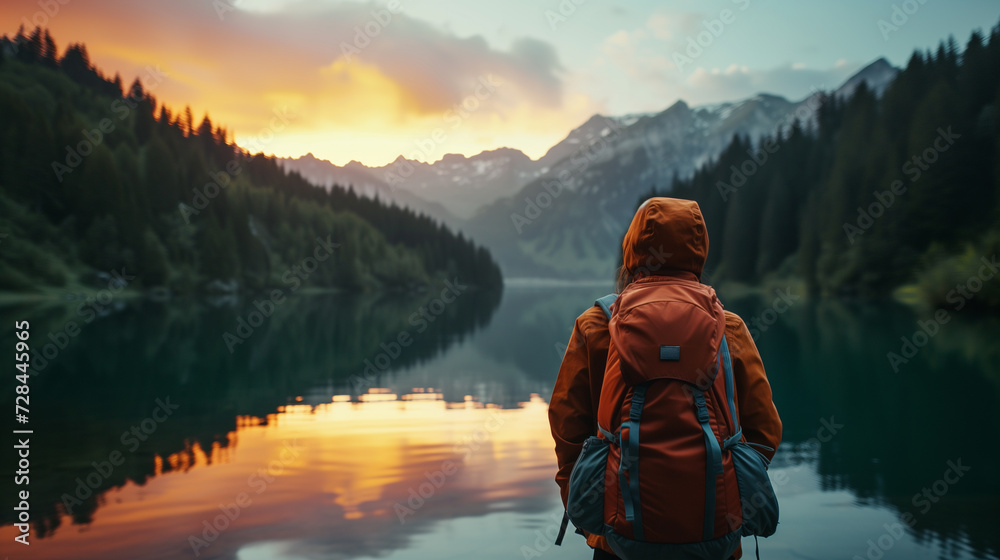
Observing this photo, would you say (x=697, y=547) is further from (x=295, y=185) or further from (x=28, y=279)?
(x=295, y=185)

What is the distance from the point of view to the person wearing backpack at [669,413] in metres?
2.58

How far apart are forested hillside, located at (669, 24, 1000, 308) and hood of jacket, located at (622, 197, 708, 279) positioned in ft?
121

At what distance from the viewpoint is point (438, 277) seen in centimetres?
14638

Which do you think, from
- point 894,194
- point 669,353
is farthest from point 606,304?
point 894,194

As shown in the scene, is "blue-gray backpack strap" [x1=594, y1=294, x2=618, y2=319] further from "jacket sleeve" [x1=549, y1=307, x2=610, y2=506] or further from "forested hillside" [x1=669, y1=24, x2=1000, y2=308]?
"forested hillside" [x1=669, y1=24, x2=1000, y2=308]

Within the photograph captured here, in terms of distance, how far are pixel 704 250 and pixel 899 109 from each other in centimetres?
7768

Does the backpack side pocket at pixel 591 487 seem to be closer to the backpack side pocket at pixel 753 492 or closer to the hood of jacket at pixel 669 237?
the backpack side pocket at pixel 753 492

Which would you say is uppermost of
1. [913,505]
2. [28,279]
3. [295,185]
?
[295,185]

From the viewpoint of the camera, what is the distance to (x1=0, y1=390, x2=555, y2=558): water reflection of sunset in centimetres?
605

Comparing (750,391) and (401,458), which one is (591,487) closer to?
(750,391)

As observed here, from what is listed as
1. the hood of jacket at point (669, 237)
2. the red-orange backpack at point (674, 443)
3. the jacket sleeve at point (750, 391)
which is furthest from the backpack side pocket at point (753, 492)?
the hood of jacket at point (669, 237)

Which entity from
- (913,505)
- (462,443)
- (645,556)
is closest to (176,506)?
(462,443)

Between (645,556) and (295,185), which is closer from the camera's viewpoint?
(645,556)

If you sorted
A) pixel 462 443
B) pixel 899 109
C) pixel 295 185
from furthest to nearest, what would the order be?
1. pixel 295 185
2. pixel 899 109
3. pixel 462 443
